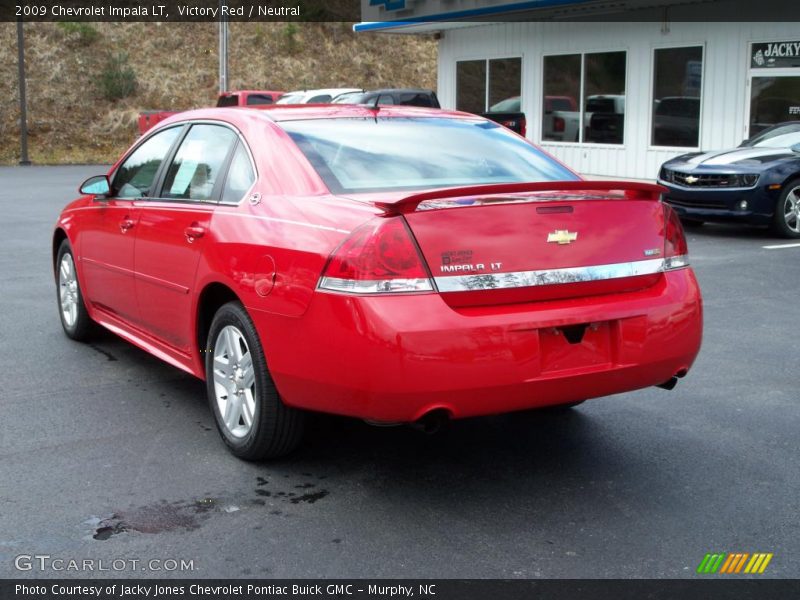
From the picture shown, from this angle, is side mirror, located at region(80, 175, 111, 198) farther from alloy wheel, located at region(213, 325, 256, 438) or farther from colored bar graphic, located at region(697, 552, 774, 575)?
colored bar graphic, located at region(697, 552, 774, 575)

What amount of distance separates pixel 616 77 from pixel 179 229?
18470 mm

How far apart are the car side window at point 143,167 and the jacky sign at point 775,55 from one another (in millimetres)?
15104

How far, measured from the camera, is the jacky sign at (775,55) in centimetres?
1816

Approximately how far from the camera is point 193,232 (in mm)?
4906

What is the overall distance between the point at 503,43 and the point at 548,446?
21.4 m

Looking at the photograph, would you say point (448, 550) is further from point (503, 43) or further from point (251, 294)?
point (503, 43)

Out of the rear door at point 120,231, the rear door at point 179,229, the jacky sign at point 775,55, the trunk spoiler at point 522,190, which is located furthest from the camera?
the jacky sign at point 775,55

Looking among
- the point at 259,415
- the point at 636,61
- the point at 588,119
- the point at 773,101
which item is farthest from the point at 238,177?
the point at 588,119

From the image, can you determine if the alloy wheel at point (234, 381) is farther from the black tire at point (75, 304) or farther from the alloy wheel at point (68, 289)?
the alloy wheel at point (68, 289)

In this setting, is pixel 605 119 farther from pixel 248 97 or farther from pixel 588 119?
pixel 248 97

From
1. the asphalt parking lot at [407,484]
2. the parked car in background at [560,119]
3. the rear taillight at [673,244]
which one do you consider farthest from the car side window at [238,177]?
the parked car in background at [560,119]

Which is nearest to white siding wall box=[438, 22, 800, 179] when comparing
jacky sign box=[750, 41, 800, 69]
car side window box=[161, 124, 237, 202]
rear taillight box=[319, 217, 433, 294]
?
jacky sign box=[750, 41, 800, 69]

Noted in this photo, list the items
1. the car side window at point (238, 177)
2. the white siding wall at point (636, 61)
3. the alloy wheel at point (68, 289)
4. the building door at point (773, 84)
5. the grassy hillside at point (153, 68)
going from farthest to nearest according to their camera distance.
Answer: the grassy hillside at point (153, 68) → the white siding wall at point (636, 61) → the building door at point (773, 84) → the alloy wheel at point (68, 289) → the car side window at point (238, 177)
